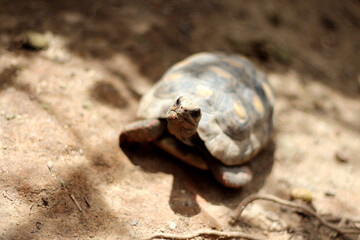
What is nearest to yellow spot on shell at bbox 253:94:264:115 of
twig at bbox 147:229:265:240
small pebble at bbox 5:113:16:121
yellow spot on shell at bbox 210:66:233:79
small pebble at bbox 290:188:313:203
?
yellow spot on shell at bbox 210:66:233:79

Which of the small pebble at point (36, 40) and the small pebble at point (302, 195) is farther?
the small pebble at point (36, 40)

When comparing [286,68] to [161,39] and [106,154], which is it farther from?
[106,154]

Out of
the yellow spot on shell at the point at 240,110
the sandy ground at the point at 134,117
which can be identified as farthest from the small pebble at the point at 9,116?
the yellow spot on shell at the point at 240,110

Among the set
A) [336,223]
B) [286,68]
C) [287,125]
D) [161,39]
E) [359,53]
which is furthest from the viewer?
[359,53]

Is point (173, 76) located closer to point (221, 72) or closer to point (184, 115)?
point (221, 72)

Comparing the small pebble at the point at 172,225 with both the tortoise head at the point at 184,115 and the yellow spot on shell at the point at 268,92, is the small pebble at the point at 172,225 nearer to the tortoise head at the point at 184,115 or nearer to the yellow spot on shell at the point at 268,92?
the tortoise head at the point at 184,115

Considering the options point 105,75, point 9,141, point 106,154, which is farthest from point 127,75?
point 9,141

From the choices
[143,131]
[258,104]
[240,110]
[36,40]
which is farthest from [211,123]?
[36,40]
